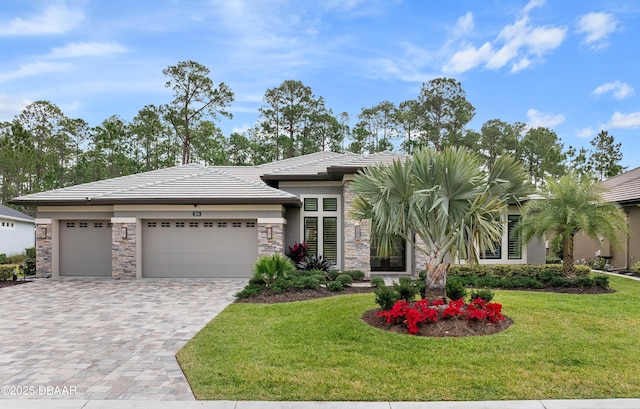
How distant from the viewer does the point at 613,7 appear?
11.5 metres

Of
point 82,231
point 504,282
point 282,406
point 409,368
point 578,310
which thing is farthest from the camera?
point 82,231

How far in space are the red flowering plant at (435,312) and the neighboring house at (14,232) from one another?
79.4 feet

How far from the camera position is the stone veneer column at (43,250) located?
44.6 feet

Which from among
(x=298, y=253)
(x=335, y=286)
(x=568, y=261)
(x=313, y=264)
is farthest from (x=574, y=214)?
(x=298, y=253)

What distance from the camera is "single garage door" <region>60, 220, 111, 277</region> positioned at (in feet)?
45.6

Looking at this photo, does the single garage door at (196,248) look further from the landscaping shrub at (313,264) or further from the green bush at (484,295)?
the green bush at (484,295)

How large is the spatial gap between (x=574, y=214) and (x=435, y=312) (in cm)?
670

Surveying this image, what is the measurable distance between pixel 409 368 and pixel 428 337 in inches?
44.3

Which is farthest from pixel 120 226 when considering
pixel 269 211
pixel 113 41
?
pixel 113 41

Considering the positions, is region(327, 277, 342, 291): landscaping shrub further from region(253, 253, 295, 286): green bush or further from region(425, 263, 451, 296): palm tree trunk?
region(425, 263, 451, 296): palm tree trunk

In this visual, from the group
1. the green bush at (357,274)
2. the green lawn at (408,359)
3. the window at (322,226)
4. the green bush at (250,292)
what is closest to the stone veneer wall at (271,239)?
the window at (322,226)

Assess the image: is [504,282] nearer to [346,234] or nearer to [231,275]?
[346,234]

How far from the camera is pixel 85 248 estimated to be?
13969mm

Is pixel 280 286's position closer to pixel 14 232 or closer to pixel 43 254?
pixel 43 254
